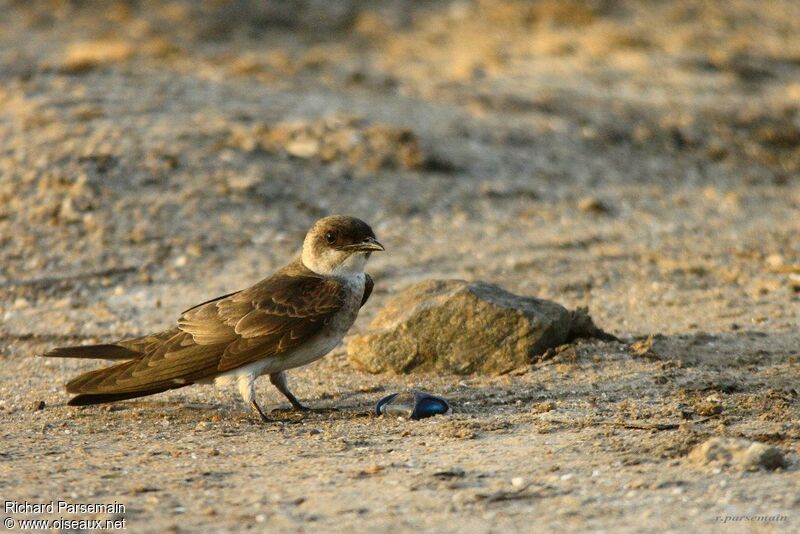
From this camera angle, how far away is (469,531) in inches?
174

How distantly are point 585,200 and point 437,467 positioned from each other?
593 cm

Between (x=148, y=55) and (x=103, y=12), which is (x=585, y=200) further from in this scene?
(x=103, y=12)

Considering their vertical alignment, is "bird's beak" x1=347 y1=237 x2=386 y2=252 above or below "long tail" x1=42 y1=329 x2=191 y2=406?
above

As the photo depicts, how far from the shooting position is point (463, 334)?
672 centimetres

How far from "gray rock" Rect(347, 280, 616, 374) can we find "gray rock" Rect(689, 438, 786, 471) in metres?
1.75

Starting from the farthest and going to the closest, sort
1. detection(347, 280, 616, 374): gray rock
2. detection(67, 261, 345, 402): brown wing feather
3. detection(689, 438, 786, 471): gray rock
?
detection(347, 280, 616, 374): gray rock
detection(67, 261, 345, 402): brown wing feather
detection(689, 438, 786, 471): gray rock

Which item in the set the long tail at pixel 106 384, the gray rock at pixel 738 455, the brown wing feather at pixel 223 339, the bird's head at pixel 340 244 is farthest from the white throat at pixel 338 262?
the gray rock at pixel 738 455

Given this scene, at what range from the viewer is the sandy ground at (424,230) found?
500 cm

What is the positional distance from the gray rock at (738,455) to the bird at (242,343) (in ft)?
6.70

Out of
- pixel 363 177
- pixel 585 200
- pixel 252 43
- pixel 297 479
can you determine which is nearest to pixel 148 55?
pixel 252 43

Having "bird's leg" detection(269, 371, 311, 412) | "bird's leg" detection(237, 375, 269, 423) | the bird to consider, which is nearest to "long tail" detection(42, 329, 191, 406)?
the bird

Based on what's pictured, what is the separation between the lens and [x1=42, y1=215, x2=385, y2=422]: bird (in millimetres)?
6137

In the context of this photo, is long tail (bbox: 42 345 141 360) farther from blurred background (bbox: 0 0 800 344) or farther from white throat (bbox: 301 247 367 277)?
blurred background (bbox: 0 0 800 344)

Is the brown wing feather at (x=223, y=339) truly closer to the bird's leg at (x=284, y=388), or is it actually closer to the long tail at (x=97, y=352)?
the long tail at (x=97, y=352)
